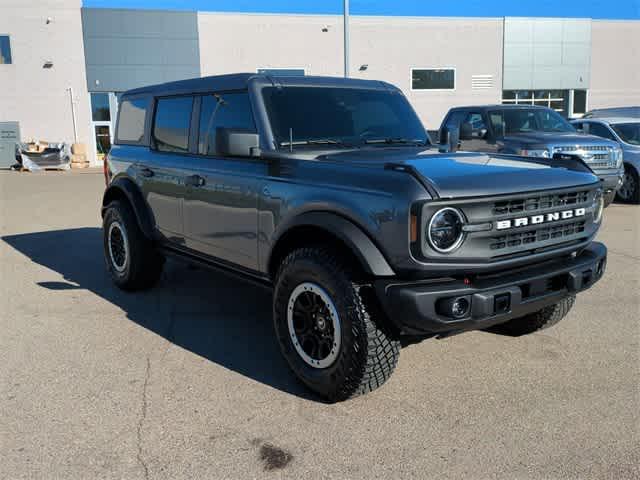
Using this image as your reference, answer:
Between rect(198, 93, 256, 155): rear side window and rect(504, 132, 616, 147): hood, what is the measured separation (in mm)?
6408

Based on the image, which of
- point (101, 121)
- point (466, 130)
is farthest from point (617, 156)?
point (101, 121)

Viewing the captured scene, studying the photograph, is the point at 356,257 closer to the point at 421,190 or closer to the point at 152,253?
the point at 421,190

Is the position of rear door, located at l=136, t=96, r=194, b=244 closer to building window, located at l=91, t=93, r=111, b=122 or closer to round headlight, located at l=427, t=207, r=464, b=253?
round headlight, located at l=427, t=207, r=464, b=253

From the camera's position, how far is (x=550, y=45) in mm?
33094

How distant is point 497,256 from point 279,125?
5.92 ft

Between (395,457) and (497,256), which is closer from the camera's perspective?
(395,457)

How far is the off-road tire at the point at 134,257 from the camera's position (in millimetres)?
5793

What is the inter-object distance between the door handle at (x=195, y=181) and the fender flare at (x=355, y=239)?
1.34 meters

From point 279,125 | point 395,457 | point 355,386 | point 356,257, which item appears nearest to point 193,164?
point 279,125

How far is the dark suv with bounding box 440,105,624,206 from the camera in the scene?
31.7 ft

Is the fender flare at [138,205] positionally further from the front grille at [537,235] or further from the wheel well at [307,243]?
the front grille at [537,235]

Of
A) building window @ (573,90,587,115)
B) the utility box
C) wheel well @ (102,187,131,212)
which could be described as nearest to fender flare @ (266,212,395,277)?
wheel well @ (102,187,131,212)

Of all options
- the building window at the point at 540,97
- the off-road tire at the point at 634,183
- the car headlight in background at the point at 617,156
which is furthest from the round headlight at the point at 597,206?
the building window at the point at 540,97

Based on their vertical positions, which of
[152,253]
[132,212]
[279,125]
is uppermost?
[279,125]
